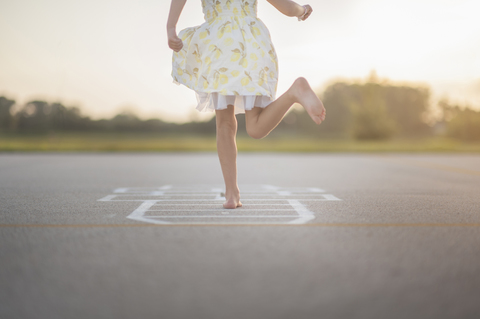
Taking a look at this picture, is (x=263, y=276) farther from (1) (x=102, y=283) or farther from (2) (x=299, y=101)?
(2) (x=299, y=101)

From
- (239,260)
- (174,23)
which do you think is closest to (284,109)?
(174,23)

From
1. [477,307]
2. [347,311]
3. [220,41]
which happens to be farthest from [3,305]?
[220,41]

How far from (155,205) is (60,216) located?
2.10 feet

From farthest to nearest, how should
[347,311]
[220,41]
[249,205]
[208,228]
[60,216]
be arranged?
[249,205]
[220,41]
[60,216]
[208,228]
[347,311]

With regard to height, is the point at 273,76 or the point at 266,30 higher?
the point at 266,30

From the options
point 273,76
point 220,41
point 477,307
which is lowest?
point 477,307

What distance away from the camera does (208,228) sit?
2072mm

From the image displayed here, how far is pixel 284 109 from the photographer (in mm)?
2650

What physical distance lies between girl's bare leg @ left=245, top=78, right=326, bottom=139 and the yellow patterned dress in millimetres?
80

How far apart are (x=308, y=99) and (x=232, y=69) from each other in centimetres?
51

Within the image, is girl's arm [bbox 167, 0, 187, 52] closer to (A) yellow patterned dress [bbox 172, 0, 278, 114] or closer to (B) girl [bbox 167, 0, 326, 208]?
(B) girl [bbox 167, 0, 326, 208]

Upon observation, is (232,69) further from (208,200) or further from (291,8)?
(208,200)

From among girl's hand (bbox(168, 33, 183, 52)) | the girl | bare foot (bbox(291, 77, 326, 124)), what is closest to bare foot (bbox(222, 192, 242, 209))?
the girl

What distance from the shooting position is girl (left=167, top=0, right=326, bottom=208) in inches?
103
